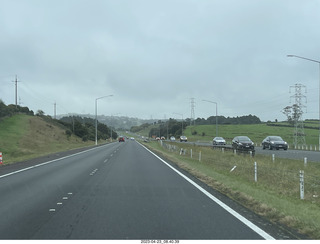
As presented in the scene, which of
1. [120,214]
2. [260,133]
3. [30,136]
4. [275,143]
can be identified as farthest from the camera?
[260,133]

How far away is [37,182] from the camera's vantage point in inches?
557

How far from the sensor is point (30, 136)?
74.6 m

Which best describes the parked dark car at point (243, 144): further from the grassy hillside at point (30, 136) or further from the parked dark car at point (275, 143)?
the grassy hillside at point (30, 136)

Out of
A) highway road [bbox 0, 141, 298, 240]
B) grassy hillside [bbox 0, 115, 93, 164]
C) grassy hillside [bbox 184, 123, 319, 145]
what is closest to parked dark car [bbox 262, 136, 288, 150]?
highway road [bbox 0, 141, 298, 240]

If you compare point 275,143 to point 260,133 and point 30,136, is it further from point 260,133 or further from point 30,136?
point 30,136

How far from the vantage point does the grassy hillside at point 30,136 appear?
61.1 m

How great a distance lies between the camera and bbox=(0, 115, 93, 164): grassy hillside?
61.1 metres

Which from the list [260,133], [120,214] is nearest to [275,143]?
[120,214]

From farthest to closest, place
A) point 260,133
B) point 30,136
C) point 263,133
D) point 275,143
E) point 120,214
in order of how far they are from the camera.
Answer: point 260,133 → point 263,133 → point 30,136 → point 275,143 → point 120,214

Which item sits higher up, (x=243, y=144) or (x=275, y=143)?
(x=243, y=144)

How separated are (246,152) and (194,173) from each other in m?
15.9

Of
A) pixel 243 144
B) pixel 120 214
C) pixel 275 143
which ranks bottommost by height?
pixel 120 214

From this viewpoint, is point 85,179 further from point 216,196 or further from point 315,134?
point 315,134

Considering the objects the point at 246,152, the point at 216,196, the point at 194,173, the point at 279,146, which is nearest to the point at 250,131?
the point at 279,146
